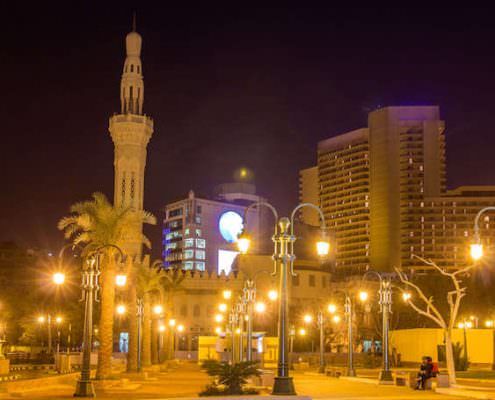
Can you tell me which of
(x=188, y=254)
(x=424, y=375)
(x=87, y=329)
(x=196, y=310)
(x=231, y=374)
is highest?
(x=188, y=254)

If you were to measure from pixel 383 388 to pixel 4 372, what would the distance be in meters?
18.9

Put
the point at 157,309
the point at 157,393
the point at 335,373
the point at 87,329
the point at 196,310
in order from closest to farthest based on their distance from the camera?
1. the point at 87,329
2. the point at 157,393
3. the point at 335,373
4. the point at 157,309
5. the point at 196,310

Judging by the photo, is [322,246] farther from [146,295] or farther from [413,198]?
[413,198]

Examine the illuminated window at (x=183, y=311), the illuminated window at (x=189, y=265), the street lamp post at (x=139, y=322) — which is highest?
the illuminated window at (x=189, y=265)

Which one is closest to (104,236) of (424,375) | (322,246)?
(424,375)

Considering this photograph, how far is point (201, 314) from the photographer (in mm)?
100938

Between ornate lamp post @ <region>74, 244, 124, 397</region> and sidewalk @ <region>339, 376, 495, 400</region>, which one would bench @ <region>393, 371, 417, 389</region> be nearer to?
sidewalk @ <region>339, 376, 495, 400</region>

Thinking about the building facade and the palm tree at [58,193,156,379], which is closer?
the palm tree at [58,193,156,379]

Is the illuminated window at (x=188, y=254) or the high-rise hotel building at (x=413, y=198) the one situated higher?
the high-rise hotel building at (x=413, y=198)

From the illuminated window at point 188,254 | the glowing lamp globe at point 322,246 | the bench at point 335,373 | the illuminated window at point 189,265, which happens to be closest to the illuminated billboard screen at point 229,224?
the illuminated window at point 188,254

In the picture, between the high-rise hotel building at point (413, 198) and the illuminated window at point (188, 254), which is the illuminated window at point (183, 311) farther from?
the high-rise hotel building at point (413, 198)

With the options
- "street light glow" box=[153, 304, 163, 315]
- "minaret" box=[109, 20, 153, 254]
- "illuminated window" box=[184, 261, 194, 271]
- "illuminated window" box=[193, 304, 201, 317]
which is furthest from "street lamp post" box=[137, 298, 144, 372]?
"illuminated window" box=[184, 261, 194, 271]

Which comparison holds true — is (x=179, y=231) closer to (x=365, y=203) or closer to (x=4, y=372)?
(x=365, y=203)

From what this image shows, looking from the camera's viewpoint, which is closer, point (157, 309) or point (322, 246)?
point (322, 246)
